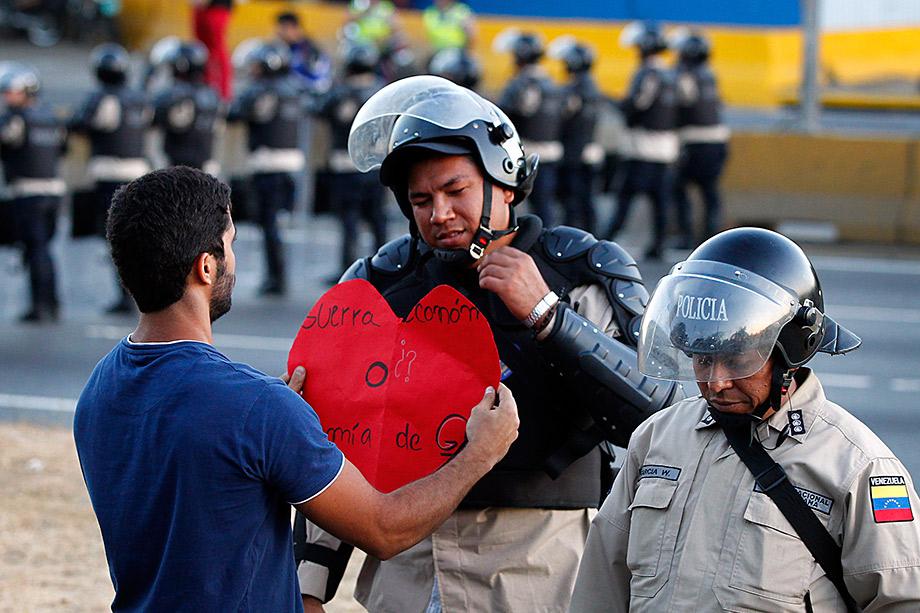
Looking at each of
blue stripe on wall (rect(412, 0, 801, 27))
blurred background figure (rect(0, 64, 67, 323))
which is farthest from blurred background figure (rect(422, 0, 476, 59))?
blurred background figure (rect(0, 64, 67, 323))

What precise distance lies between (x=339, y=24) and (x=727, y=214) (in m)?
11.9

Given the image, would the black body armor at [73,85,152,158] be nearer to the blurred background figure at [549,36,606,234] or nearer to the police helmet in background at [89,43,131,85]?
the police helmet in background at [89,43,131,85]

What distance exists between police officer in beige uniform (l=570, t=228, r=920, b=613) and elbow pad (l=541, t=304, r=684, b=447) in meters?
0.24

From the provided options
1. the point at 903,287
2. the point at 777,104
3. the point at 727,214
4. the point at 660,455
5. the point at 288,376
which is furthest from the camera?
the point at 777,104

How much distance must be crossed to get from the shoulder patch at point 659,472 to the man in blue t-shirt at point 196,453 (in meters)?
0.42

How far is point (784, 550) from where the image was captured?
2.70 metres

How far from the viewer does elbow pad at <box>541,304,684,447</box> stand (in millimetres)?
3275

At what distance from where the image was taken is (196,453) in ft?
8.61

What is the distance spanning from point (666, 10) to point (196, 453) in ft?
87.3

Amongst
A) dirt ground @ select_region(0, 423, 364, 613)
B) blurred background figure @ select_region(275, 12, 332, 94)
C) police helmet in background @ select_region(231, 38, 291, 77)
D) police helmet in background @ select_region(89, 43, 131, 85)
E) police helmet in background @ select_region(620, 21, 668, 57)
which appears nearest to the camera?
dirt ground @ select_region(0, 423, 364, 613)

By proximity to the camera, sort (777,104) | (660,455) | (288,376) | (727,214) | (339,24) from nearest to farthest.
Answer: (660,455), (288,376), (727,214), (777,104), (339,24)

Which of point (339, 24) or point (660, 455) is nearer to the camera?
point (660, 455)

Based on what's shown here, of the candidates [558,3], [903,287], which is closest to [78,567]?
[903,287]

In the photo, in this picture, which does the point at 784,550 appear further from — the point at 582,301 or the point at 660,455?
the point at 582,301
